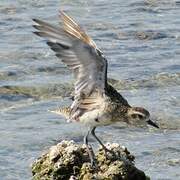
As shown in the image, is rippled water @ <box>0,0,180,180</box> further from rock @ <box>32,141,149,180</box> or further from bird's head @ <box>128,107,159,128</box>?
rock @ <box>32,141,149,180</box>

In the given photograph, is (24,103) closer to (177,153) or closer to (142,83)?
(142,83)

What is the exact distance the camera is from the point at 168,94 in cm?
1441

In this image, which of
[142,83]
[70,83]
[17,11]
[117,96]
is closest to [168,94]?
[142,83]

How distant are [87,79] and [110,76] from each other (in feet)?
17.9

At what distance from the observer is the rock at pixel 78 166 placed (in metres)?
9.17

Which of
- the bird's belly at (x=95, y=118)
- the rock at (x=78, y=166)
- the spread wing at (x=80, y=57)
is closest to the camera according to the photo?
the rock at (x=78, y=166)

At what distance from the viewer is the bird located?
9.40 meters

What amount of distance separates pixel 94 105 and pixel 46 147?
2.12 metres

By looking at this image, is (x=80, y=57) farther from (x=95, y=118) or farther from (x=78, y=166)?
(x=78, y=166)

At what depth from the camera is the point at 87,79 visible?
9.84m

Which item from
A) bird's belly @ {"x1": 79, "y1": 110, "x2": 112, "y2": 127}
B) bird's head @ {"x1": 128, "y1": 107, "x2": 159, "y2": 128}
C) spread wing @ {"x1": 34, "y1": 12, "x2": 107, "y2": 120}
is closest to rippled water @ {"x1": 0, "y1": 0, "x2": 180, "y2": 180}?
bird's head @ {"x1": 128, "y1": 107, "x2": 159, "y2": 128}

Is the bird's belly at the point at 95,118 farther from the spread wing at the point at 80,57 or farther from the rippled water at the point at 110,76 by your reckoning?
the rippled water at the point at 110,76

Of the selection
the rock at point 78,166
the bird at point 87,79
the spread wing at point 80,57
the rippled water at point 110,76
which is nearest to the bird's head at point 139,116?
the bird at point 87,79

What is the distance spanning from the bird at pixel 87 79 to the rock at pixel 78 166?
0.12 m
